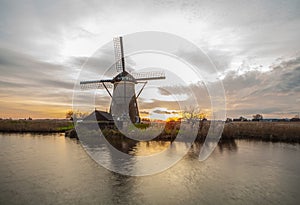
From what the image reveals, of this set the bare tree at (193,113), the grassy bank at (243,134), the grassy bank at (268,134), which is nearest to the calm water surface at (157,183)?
the grassy bank at (268,134)

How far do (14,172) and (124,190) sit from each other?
5397 mm

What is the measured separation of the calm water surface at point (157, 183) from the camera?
22.9ft

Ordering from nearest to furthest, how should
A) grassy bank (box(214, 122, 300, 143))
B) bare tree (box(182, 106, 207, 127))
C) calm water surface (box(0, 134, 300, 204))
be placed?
calm water surface (box(0, 134, 300, 204)) < grassy bank (box(214, 122, 300, 143)) < bare tree (box(182, 106, 207, 127))

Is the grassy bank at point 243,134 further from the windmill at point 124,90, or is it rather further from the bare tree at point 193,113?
the bare tree at point 193,113

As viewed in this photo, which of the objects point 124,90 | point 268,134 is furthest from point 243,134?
point 124,90

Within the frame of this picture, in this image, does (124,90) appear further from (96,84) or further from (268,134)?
(268,134)

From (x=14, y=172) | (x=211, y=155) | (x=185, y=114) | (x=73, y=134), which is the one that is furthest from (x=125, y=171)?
(x=185, y=114)

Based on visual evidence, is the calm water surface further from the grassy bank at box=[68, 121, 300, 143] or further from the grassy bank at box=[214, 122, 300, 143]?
the grassy bank at box=[68, 121, 300, 143]

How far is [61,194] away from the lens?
24.0ft

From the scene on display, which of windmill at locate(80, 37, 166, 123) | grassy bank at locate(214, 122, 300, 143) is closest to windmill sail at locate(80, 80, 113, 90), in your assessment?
windmill at locate(80, 37, 166, 123)

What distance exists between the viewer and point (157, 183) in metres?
8.69

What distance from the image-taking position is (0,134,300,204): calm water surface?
6.99m

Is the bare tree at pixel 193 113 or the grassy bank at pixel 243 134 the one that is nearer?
the grassy bank at pixel 243 134

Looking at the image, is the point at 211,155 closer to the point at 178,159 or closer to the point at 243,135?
the point at 178,159
